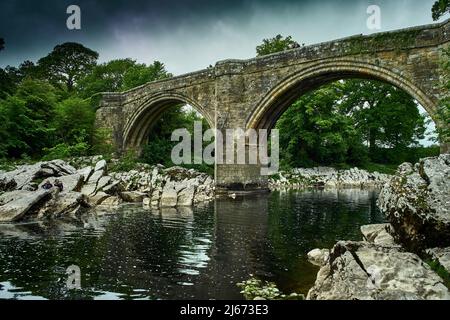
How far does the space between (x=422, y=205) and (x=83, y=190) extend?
45.2 ft

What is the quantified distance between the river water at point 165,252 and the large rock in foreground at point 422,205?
5.46 ft

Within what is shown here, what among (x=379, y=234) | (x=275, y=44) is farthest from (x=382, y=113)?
(x=379, y=234)

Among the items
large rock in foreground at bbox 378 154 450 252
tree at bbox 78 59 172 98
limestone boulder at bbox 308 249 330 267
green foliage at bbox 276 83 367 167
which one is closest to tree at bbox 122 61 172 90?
tree at bbox 78 59 172 98

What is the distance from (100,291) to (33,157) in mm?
20356

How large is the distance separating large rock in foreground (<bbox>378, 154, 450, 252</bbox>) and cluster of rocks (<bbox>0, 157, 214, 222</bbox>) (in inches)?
413

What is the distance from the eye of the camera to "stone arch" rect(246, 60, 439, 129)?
1512cm

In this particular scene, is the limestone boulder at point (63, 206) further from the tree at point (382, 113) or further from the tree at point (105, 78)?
the tree at point (382, 113)

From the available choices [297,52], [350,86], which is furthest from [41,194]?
[350,86]

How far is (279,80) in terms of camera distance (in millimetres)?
19141

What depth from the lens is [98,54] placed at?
42.5 m

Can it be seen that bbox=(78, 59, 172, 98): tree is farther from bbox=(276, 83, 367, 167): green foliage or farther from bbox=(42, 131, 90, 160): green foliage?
bbox=(276, 83, 367, 167): green foliage

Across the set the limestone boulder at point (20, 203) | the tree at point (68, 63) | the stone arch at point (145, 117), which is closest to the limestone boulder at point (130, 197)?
the limestone boulder at point (20, 203)

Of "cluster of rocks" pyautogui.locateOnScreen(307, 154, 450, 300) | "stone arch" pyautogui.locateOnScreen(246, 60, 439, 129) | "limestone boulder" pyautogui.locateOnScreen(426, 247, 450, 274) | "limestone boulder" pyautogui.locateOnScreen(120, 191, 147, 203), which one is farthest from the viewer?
"limestone boulder" pyautogui.locateOnScreen(120, 191, 147, 203)
